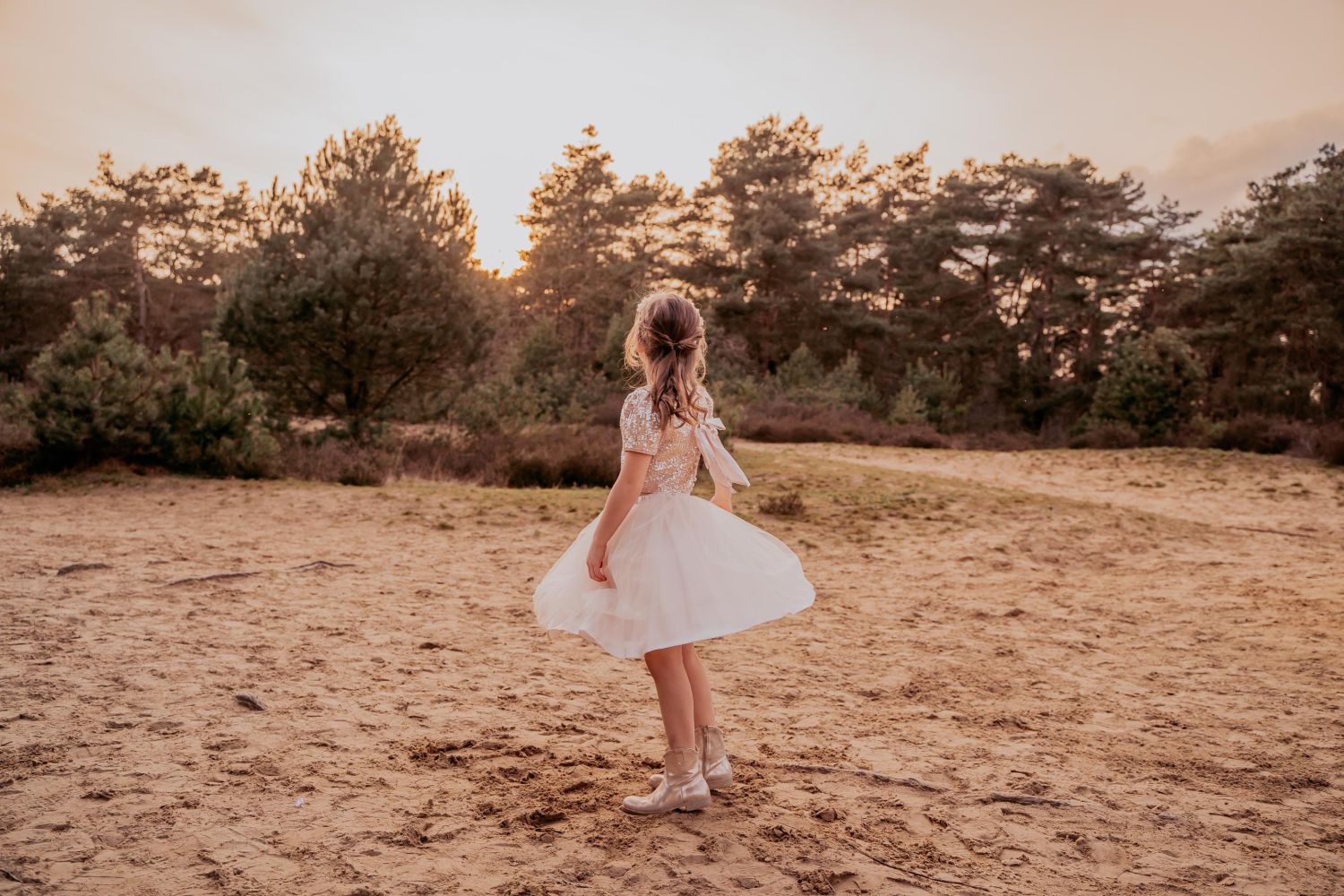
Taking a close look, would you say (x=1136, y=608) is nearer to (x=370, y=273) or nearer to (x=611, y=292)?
(x=370, y=273)

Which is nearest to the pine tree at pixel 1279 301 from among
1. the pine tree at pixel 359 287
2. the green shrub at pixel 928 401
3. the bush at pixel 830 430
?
the green shrub at pixel 928 401

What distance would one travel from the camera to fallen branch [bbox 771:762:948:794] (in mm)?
3389

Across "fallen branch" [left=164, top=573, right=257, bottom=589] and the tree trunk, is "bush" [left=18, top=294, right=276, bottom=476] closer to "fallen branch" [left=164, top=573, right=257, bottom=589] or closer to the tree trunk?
"fallen branch" [left=164, top=573, right=257, bottom=589]

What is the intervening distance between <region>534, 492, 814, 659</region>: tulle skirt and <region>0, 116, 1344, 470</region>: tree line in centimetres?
1114

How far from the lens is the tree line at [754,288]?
16203mm

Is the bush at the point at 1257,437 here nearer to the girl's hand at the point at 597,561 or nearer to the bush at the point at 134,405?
the bush at the point at 134,405

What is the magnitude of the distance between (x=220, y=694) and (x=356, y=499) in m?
6.76

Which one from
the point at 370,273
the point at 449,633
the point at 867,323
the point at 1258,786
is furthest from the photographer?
the point at 867,323

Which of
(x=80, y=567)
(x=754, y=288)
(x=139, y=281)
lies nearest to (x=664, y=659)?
(x=80, y=567)

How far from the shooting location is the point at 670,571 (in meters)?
3.04

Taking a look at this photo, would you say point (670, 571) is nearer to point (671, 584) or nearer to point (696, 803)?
point (671, 584)

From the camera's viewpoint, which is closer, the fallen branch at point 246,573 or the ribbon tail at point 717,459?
the ribbon tail at point 717,459


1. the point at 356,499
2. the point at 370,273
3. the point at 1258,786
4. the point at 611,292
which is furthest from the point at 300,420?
the point at 611,292

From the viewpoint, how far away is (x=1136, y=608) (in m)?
6.71
